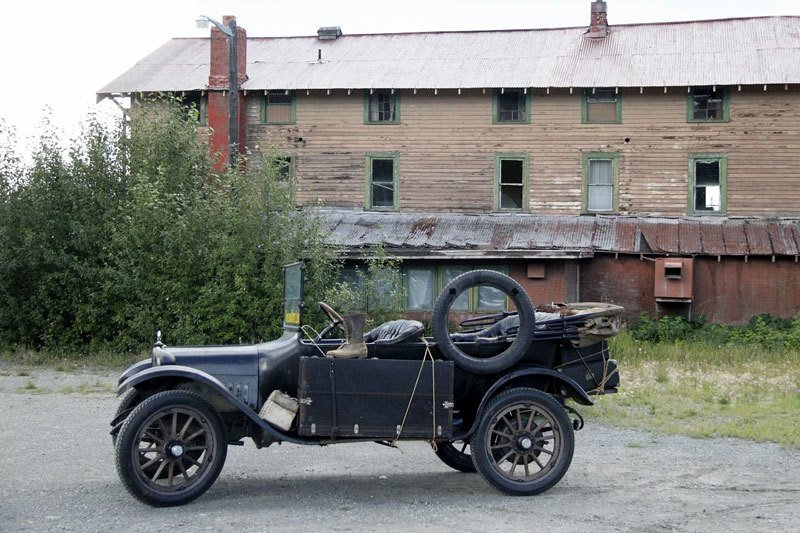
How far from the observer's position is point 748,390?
15.2 metres

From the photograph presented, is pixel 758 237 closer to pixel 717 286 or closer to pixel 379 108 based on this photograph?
pixel 717 286

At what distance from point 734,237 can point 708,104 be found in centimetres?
400

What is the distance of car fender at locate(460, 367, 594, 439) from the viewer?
822 cm

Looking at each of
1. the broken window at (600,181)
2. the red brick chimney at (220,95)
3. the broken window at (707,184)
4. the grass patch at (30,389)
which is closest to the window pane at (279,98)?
the red brick chimney at (220,95)

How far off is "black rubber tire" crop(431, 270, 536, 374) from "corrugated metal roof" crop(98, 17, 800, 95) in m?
19.3

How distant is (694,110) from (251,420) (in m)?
21.3

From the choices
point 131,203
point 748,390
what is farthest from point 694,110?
point 131,203

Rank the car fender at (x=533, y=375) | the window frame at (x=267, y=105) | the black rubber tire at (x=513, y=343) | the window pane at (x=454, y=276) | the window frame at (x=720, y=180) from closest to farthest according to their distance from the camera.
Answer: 1. the black rubber tire at (x=513, y=343)
2. the car fender at (x=533, y=375)
3. the window pane at (x=454, y=276)
4. the window frame at (x=720, y=180)
5. the window frame at (x=267, y=105)

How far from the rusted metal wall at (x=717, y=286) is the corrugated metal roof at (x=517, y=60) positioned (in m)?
5.05

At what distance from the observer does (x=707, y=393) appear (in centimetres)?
1492

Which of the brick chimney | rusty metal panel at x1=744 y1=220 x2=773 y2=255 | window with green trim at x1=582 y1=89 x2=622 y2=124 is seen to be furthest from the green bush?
the brick chimney

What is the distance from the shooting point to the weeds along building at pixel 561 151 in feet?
80.7

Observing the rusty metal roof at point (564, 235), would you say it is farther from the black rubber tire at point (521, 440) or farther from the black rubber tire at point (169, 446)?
the black rubber tire at point (169, 446)

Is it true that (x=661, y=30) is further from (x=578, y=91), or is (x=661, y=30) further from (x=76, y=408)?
(x=76, y=408)
